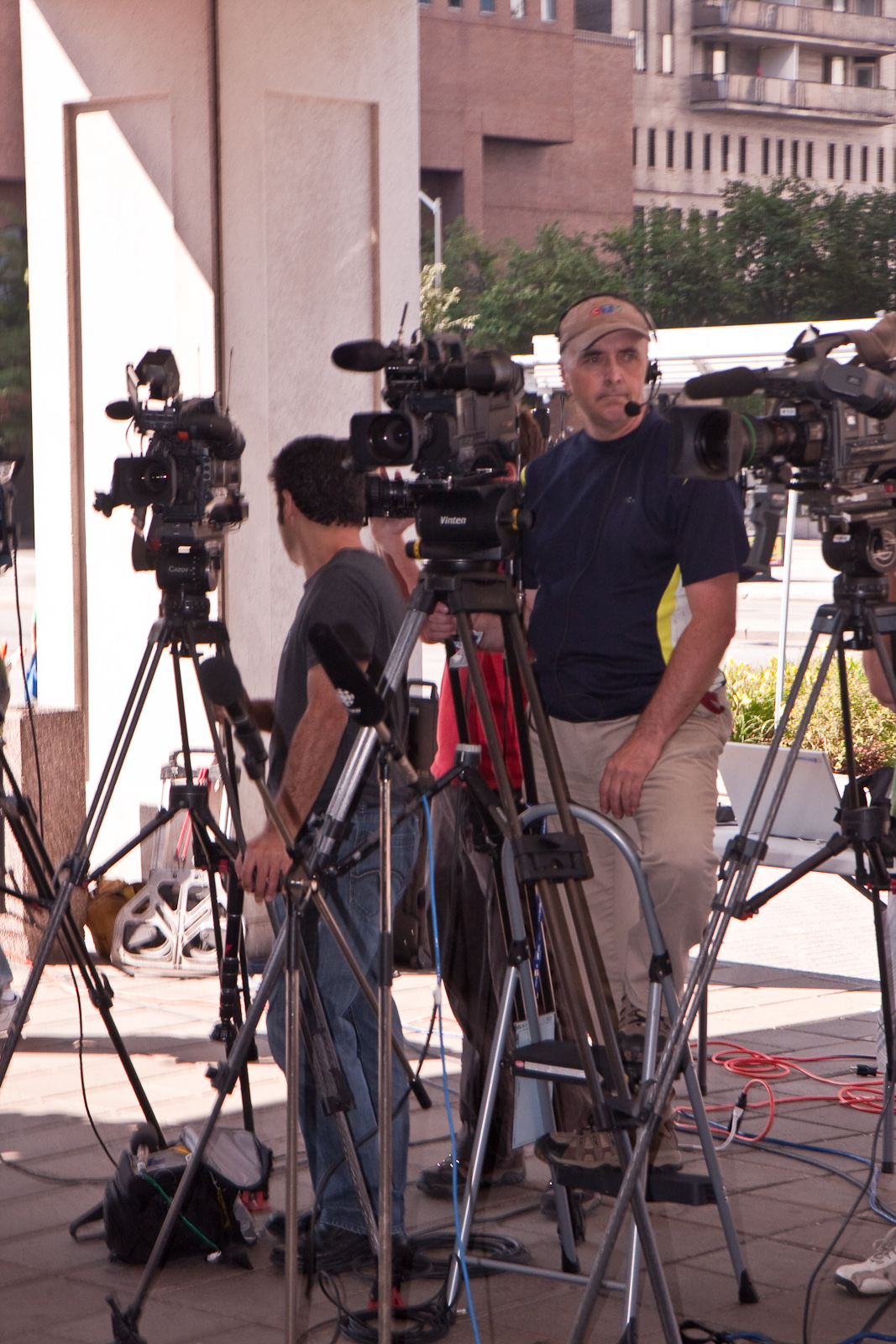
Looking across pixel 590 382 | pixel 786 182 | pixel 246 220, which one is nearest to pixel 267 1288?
pixel 590 382

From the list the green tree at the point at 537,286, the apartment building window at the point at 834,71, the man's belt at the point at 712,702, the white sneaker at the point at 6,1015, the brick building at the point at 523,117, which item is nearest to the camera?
the man's belt at the point at 712,702

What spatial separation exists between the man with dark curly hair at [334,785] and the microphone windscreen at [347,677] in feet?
2.50

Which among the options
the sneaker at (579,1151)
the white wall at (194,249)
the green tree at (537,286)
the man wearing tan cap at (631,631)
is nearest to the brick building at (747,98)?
the green tree at (537,286)

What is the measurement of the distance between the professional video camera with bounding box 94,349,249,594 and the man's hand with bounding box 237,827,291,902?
2.66ft

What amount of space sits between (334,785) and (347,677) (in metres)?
1.07

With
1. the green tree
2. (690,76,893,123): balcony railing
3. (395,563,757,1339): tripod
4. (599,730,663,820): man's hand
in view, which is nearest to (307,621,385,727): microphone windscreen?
(395,563,757,1339): tripod

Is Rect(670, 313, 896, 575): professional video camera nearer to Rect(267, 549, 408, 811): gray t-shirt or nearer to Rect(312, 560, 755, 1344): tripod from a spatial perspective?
Rect(312, 560, 755, 1344): tripod

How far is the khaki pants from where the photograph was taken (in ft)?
10.7

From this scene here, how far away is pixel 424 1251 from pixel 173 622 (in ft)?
4.87

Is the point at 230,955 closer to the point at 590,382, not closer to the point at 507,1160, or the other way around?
the point at 507,1160

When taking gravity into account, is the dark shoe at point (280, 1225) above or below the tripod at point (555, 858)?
below

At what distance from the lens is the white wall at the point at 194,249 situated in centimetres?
596

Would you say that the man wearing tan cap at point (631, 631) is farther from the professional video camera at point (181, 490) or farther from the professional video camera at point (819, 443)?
the professional video camera at point (181, 490)

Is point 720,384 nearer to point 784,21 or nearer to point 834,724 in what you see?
point 834,724
